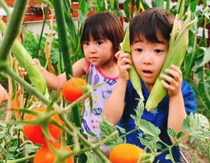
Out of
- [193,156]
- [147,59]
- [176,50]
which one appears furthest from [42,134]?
[193,156]

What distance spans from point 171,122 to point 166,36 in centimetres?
22

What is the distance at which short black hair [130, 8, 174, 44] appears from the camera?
0.92 meters

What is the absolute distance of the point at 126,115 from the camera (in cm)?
106

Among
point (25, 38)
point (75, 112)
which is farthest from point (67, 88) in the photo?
point (25, 38)

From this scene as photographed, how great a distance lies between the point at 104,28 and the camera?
4.42 feet

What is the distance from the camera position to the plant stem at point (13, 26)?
290mm

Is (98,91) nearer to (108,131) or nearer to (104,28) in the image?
(104,28)

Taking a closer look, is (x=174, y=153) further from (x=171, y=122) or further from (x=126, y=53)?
(x=126, y=53)

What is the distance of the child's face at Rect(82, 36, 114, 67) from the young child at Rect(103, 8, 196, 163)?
31 centimetres

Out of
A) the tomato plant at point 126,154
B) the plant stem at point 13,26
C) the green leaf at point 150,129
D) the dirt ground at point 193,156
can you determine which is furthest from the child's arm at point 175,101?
the dirt ground at point 193,156

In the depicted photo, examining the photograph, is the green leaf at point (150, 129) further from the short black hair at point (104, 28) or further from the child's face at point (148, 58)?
the short black hair at point (104, 28)

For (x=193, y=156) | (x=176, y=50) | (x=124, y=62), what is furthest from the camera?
(x=193, y=156)

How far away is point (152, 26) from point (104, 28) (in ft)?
1.38

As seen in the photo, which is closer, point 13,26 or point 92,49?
point 13,26
